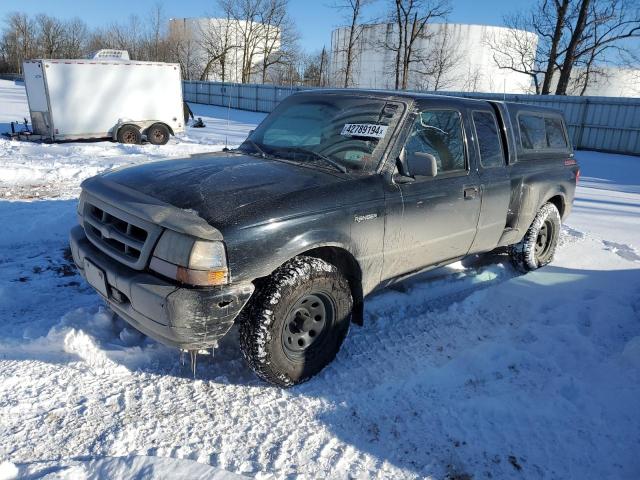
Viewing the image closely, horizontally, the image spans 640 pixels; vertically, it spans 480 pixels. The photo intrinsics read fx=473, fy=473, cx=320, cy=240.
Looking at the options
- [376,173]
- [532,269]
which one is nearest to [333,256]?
[376,173]

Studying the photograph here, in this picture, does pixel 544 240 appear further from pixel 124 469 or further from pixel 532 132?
pixel 124 469

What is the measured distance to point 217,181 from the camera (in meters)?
3.09

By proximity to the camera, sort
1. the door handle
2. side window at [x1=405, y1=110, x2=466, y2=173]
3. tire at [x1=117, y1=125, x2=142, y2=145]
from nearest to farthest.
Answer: side window at [x1=405, y1=110, x2=466, y2=173], the door handle, tire at [x1=117, y1=125, x2=142, y2=145]

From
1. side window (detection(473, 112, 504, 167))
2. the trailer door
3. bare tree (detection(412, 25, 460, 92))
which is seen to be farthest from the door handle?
bare tree (detection(412, 25, 460, 92))

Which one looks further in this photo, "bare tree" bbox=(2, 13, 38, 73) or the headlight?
"bare tree" bbox=(2, 13, 38, 73)

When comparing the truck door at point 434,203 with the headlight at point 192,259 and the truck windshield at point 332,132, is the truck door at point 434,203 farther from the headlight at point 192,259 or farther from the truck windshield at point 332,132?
the headlight at point 192,259

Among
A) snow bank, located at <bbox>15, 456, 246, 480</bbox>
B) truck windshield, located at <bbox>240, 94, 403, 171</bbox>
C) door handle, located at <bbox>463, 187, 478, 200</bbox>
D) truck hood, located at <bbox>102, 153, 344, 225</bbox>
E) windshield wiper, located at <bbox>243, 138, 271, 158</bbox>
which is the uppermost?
truck windshield, located at <bbox>240, 94, 403, 171</bbox>

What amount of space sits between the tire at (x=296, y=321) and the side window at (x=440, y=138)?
1.20m

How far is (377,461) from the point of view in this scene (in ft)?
8.43

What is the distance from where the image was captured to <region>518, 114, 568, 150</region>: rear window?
4.99 m

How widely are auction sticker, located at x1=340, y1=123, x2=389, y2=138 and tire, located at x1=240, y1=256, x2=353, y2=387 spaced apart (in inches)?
42.5

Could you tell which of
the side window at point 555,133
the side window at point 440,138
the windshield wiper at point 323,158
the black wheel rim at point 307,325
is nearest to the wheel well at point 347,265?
the black wheel rim at point 307,325

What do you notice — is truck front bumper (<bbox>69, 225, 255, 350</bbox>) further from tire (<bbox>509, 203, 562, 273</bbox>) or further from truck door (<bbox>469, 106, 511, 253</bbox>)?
tire (<bbox>509, 203, 562, 273</bbox>)

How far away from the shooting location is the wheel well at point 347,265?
323 cm
